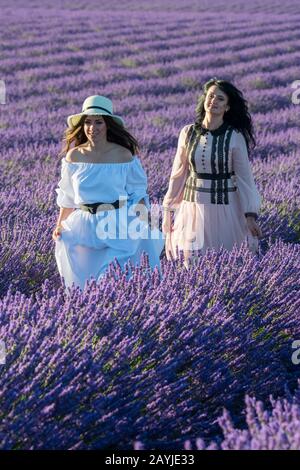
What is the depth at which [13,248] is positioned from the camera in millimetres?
3816

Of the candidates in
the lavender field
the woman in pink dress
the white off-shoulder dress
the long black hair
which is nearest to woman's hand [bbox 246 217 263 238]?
the woman in pink dress

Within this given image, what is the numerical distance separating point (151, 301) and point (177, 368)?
12.7 inches

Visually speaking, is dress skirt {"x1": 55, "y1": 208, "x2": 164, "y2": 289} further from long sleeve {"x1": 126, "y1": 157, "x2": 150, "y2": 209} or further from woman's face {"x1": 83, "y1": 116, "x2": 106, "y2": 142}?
woman's face {"x1": 83, "y1": 116, "x2": 106, "y2": 142}

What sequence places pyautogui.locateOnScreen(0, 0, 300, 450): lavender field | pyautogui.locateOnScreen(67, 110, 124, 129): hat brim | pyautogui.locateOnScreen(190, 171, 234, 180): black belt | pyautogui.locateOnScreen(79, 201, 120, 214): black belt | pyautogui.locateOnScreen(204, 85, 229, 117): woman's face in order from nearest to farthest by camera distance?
pyautogui.locateOnScreen(0, 0, 300, 450): lavender field → pyautogui.locateOnScreen(67, 110, 124, 129): hat brim → pyautogui.locateOnScreen(79, 201, 120, 214): black belt → pyautogui.locateOnScreen(204, 85, 229, 117): woman's face → pyautogui.locateOnScreen(190, 171, 234, 180): black belt

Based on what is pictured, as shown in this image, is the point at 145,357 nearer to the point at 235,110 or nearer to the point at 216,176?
the point at 216,176

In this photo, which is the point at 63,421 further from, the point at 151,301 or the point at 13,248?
the point at 13,248

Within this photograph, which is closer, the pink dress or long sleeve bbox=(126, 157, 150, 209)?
long sleeve bbox=(126, 157, 150, 209)

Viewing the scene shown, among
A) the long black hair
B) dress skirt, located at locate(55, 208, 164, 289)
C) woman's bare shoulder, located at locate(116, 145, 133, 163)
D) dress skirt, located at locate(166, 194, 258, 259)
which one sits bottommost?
dress skirt, located at locate(55, 208, 164, 289)

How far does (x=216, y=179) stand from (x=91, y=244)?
32.8 inches

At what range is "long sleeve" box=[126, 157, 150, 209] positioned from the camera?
155 inches

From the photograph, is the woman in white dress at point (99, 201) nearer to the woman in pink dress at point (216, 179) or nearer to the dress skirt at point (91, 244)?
the dress skirt at point (91, 244)

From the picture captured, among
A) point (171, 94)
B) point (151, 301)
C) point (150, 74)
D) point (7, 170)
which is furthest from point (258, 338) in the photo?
point (150, 74)

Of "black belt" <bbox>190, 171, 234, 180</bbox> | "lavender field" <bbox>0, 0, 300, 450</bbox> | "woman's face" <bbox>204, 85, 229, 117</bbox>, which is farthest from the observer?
"black belt" <bbox>190, 171, 234, 180</bbox>

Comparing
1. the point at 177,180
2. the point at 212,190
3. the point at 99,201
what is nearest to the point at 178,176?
the point at 177,180
